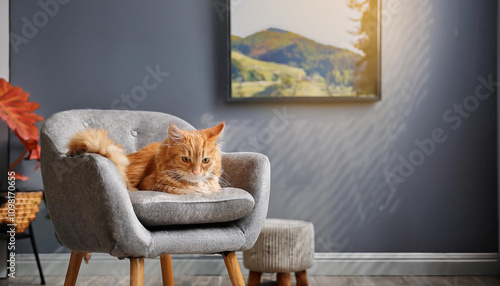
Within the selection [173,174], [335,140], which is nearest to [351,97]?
[335,140]

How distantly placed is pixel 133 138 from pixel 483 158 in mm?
1900

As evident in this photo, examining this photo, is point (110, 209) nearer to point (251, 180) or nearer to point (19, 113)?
point (251, 180)

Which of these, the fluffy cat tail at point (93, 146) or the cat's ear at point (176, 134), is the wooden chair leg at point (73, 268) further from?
the cat's ear at point (176, 134)

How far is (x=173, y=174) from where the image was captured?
71.7 inches

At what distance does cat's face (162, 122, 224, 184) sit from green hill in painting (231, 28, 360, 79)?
1.02 metres

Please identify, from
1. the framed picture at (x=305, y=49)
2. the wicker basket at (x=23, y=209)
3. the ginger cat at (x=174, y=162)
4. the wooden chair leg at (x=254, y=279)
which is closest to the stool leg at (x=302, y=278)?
the wooden chair leg at (x=254, y=279)

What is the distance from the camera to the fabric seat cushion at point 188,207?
1.65 meters

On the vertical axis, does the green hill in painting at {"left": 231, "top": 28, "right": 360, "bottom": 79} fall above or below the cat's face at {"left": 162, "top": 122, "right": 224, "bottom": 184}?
above

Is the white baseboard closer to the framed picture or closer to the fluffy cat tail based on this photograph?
the framed picture

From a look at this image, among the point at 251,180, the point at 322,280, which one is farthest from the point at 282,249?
the point at 251,180

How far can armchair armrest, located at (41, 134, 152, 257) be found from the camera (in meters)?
1.59

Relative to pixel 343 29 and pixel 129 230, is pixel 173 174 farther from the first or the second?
pixel 343 29

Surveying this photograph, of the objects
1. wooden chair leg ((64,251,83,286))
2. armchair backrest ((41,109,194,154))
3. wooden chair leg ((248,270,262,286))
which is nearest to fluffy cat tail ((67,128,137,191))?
armchair backrest ((41,109,194,154))

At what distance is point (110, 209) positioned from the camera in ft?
5.22
